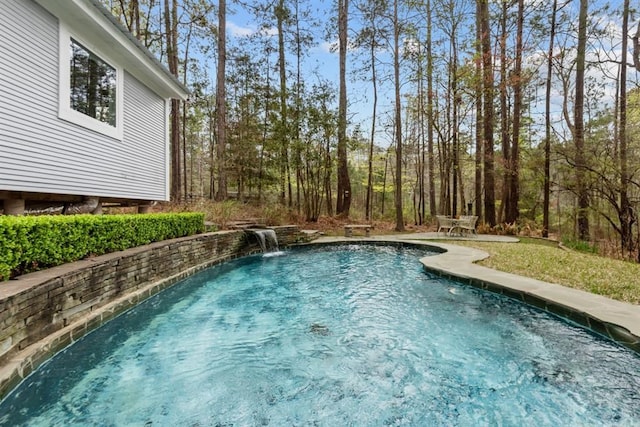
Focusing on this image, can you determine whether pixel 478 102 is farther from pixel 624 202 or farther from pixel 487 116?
pixel 624 202

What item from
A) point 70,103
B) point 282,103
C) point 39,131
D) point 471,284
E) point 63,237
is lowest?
point 471,284

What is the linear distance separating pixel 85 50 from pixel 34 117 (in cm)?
165

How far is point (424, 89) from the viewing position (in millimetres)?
15859

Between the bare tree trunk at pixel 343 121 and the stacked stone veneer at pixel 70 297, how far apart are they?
9.56m

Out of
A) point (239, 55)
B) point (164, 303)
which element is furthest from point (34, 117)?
point (239, 55)

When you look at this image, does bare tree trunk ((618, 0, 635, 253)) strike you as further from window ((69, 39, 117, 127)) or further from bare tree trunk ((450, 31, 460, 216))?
window ((69, 39, 117, 127))

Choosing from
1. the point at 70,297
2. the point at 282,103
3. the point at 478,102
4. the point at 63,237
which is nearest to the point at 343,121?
the point at 282,103

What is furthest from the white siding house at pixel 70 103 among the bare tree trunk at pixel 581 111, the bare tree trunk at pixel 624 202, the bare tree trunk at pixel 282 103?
the bare tree trunk at pixel 581 111

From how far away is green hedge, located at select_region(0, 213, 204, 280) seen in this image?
2.94 m

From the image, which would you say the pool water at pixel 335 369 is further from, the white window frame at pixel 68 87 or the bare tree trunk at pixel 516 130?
the bare tree trunk at pixel 516 130

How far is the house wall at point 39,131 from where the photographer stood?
4.04 metres

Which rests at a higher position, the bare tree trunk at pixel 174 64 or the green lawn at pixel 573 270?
the bare tree trunk at pixel 174 64

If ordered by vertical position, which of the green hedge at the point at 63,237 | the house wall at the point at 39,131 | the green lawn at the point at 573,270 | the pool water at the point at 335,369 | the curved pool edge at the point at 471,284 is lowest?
the pool water at the point at 335,369

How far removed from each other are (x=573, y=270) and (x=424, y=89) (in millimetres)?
12515
